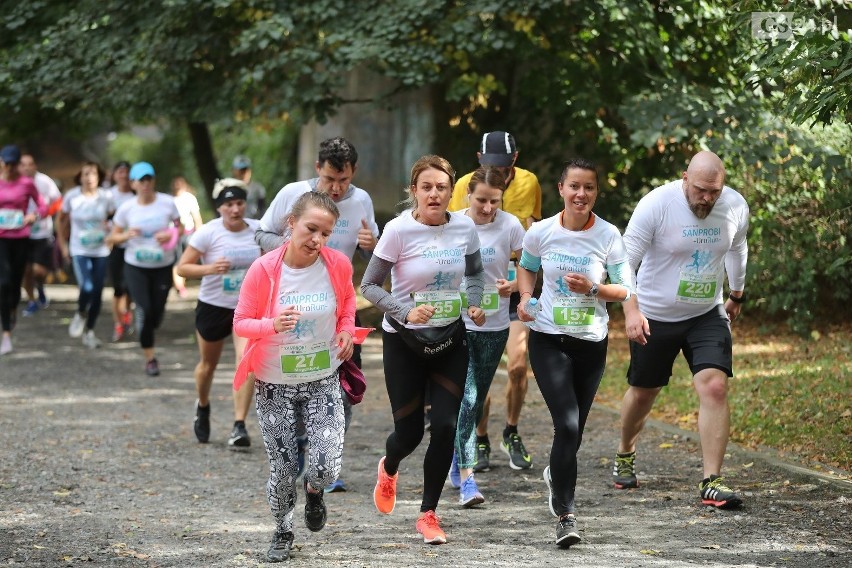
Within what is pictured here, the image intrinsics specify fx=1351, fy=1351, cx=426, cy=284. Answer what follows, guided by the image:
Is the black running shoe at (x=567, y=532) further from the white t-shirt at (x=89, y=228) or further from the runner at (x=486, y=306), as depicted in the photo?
the white t-shirt at (x=89, y=228)

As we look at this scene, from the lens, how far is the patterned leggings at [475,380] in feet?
25.5

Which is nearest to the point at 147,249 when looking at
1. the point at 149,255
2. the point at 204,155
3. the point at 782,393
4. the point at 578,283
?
the point at 149,255

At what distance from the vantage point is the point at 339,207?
325 inches

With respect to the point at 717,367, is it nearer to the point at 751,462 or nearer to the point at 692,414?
the point at 751,462

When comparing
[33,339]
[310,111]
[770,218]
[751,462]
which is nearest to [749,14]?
[751,462]

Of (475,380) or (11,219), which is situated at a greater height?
(11,219)

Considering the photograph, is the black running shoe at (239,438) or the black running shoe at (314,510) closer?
the black running shoe at (314,510)

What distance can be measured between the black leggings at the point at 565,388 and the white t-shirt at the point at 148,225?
21.3ft

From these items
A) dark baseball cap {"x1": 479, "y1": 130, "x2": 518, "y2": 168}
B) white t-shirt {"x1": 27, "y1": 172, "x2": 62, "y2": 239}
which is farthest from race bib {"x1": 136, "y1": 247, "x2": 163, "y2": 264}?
dark baseball cap {"x1": 479, "y1": 130, "x2": 518, "y2": 168}

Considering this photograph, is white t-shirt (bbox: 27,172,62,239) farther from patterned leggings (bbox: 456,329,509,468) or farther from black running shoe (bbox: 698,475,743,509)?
black running shoe (bbox: 698,475,743,509)

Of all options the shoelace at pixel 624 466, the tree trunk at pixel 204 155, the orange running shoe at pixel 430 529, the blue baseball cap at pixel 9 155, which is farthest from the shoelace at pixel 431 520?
the tree trunk at pixel 204 155

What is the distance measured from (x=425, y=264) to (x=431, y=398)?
0.69 metres

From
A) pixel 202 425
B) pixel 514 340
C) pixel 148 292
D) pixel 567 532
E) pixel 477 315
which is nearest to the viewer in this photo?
pixel 567 532

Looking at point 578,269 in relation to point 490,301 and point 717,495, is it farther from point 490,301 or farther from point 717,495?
point 717,495
